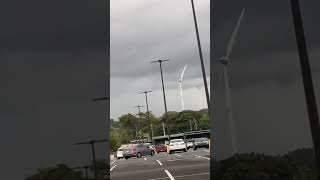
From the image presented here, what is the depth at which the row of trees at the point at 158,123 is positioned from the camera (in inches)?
3359

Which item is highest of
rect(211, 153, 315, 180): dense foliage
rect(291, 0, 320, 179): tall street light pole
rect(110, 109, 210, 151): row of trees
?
rect(110, 109, 210, 151): row of trees

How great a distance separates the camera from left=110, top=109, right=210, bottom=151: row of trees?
8531 centimetres

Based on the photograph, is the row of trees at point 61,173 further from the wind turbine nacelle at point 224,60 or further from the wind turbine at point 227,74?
the wind turbine nacelle at point 224,60

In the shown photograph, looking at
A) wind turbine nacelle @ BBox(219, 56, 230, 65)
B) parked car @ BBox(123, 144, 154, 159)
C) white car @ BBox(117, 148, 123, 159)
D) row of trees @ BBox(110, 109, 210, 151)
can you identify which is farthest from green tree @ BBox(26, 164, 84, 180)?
row of trees @ BBox(110, 109, 210, 151)

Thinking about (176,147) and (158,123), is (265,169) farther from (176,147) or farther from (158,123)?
(158,123)

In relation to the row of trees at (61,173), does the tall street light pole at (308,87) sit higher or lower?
higher

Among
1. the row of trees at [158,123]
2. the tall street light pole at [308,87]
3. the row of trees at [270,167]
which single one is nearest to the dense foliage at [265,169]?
the row of trees at [270,167]

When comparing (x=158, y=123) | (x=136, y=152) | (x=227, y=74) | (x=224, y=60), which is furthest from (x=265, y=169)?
(x=158, y=123)

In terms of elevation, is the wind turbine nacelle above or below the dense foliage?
above

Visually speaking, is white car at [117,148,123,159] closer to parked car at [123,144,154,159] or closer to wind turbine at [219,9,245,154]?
parked car at [123,144,154,159]

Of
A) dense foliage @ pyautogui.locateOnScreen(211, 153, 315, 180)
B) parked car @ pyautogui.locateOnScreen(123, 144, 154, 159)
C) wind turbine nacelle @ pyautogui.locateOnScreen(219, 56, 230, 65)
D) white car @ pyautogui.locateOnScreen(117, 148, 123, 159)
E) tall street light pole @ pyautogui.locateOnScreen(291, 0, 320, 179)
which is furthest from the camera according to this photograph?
white car @ pyautogui.locateOnScreen(117, 148, 123, 159)

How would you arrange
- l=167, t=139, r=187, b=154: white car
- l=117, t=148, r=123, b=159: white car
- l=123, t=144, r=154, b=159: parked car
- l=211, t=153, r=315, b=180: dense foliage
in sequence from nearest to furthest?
l=211, t=153, r=315, b=180: dense foliage → l=123, t=144, r=154, b=159: parked car → l=167, t=139, r=187, b=154: white car → l=117, t=148, r=123, b=159: white car

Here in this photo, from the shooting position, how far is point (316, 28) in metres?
10.4

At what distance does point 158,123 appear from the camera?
97.7 metres
